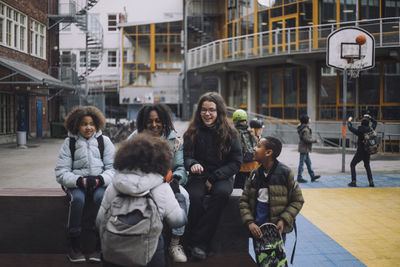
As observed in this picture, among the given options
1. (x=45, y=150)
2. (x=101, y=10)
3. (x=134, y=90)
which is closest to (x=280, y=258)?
(x=45, y=150)

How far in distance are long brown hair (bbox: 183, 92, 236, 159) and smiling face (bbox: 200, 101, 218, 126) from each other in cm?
4

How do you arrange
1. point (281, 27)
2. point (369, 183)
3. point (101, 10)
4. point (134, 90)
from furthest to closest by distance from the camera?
point (101, 10), point (134, 90), point (281, 27), point (369, 183)

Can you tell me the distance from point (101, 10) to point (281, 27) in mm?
26059

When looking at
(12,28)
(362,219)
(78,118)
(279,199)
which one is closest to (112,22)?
(12,28)

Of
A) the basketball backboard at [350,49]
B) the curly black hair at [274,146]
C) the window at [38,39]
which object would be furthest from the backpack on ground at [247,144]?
the window at [38,39]

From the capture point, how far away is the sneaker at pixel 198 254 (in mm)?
3906

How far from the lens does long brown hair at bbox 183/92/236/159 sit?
449cm

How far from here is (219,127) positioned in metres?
4.53

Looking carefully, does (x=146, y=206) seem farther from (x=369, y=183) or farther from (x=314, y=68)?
(x=314, y=68)

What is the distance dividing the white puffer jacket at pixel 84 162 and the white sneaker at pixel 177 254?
90 cm

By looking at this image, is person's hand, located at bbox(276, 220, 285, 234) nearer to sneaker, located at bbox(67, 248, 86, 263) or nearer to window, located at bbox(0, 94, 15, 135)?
sneaker, located at bbox(67, 248, 86, 263)

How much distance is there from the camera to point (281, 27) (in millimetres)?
26766

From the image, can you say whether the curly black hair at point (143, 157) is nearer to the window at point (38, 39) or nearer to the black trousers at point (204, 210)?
the black trousers at point (204, 210)

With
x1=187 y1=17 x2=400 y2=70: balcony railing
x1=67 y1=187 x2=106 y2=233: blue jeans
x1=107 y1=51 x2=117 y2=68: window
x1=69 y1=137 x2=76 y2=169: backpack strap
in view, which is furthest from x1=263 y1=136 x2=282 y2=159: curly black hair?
x1=107 y1=51 x2=117 y2=68: window
